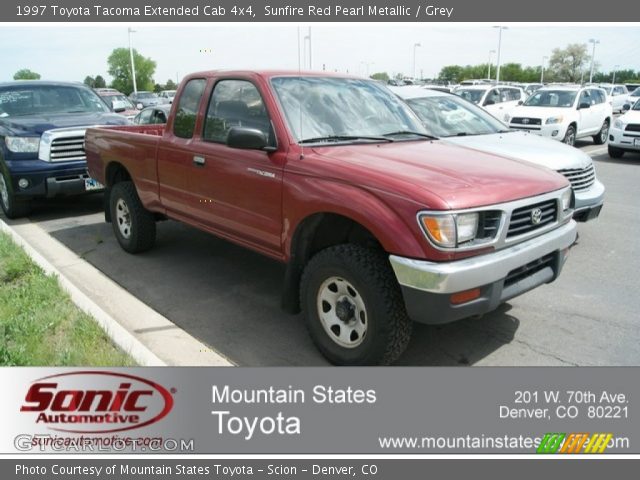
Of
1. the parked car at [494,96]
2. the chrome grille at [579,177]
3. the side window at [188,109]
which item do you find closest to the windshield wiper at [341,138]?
the side window at [188,109]

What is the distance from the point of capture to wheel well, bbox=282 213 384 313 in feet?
12.2

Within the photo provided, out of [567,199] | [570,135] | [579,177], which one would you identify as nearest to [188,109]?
[567,199]

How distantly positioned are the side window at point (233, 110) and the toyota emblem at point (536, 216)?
1805 millimetres

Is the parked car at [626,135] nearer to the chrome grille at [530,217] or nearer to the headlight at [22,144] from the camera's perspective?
the chrome grille at [530,217]

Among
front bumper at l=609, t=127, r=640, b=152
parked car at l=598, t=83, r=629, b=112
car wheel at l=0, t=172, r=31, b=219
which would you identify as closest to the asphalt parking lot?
car wheel at l=0, t=172, r=31, b=219

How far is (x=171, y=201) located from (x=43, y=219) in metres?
3.61

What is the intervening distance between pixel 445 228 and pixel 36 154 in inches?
248

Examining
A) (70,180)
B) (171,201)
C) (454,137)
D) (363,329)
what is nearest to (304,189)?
(363,329)

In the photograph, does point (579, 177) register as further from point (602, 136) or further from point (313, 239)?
point (602, 136)

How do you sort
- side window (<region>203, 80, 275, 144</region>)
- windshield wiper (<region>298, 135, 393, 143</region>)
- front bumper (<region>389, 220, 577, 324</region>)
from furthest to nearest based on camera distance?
1. side window (<region>203, 80, 275, 144</region>)
2. windshield wiper (<region>298, 135, 393, 143</region>)
3. front bumper (<region>389, 220, 577, 324</region>)

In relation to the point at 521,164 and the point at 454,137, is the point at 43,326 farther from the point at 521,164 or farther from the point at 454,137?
the point at 454,137

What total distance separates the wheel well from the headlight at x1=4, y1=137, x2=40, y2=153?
204 inches

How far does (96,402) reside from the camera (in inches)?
121

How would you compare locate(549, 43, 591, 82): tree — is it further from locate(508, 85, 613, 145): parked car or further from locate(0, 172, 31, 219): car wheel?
locate(0, 172, 31, 219): car wheel
